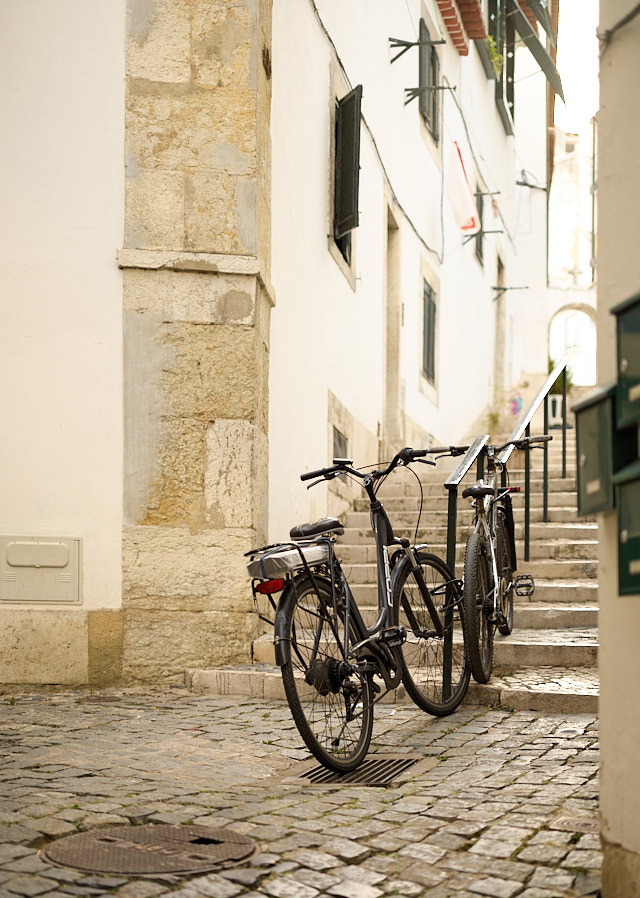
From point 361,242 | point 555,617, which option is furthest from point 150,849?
point 361,242

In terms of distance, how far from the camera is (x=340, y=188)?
895cm

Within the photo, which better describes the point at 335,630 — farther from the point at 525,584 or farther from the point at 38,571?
the point at 38,571

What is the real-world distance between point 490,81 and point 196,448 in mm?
14271

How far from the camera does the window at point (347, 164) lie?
8.88 m

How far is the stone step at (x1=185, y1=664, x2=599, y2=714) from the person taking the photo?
505 cm

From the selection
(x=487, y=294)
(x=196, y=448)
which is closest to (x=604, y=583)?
(x=196, y=448)

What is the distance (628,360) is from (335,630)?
197 cm

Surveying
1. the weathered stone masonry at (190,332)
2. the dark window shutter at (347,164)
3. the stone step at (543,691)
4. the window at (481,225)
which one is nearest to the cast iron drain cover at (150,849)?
the stone step at (543,691)

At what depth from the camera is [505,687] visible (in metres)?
5.28

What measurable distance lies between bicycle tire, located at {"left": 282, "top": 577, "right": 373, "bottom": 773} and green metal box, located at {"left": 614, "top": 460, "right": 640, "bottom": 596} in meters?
1.66

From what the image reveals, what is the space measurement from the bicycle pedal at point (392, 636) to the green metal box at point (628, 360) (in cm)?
211

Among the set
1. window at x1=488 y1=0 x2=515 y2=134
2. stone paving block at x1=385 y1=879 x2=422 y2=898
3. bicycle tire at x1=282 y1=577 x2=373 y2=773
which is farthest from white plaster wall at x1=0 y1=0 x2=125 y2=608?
window at x1=488 y1=0 x2=515 y2=134

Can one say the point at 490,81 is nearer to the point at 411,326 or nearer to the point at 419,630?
the point at 411,326

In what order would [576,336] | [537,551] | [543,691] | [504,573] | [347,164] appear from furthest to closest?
[576,336] < [347,164] < [537,551] < [504,573] < [543,691]
